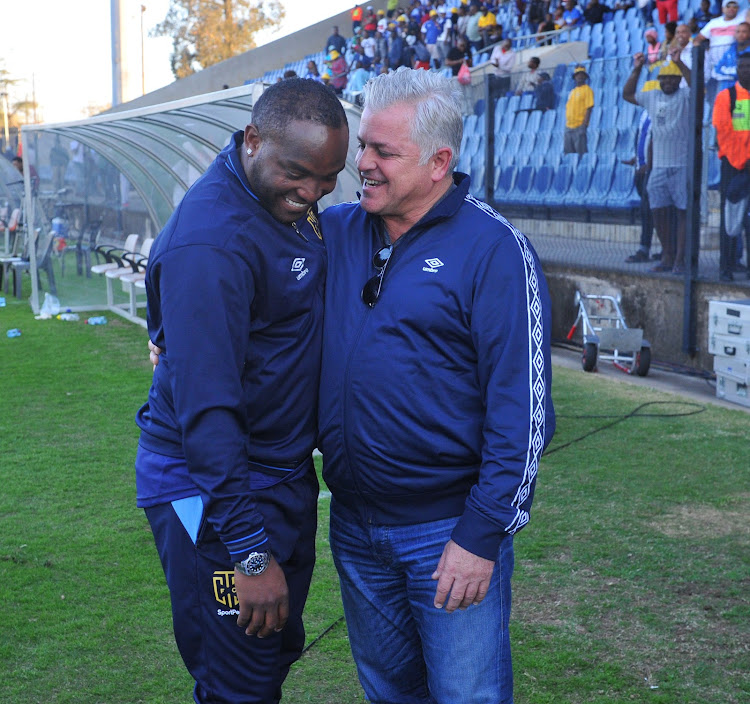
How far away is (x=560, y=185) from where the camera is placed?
36.1 ft

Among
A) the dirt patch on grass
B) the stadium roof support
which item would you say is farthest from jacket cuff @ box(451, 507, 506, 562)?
the stadium roof support

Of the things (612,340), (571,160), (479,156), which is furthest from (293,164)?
(479,156)

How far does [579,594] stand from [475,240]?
2545 mm

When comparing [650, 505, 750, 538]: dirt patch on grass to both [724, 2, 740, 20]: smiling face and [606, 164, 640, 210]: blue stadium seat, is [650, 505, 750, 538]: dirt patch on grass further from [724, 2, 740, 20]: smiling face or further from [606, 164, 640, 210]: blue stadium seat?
[724, 2, 740, 20]: smiling face

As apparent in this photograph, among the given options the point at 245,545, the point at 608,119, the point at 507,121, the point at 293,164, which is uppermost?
the point at 507,121

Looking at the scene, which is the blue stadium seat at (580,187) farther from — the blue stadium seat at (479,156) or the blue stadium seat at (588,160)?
the blue stadium seat at (479,156)

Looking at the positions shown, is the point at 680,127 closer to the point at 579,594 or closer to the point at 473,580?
the point at 579,594

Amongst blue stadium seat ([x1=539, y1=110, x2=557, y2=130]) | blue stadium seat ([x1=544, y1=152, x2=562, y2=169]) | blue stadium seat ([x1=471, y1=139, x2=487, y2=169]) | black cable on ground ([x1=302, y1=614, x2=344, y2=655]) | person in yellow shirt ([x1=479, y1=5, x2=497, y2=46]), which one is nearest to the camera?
black cable on ground ([x1=302, y1=614, x2=344, y2=655])

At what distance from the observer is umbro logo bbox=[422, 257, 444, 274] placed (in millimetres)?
2158

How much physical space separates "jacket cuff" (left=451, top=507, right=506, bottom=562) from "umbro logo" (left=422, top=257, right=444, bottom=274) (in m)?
0.54

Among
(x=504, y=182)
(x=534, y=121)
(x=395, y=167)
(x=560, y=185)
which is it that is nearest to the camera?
(x=395, y=167)

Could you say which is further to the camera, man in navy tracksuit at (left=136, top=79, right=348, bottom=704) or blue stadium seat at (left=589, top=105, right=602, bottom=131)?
blue stadium seat at (left=589, top=105, right=602, bottom=131)

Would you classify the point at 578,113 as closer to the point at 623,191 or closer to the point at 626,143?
the point at 626,143

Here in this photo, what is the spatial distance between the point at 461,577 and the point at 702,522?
11.0 ft
